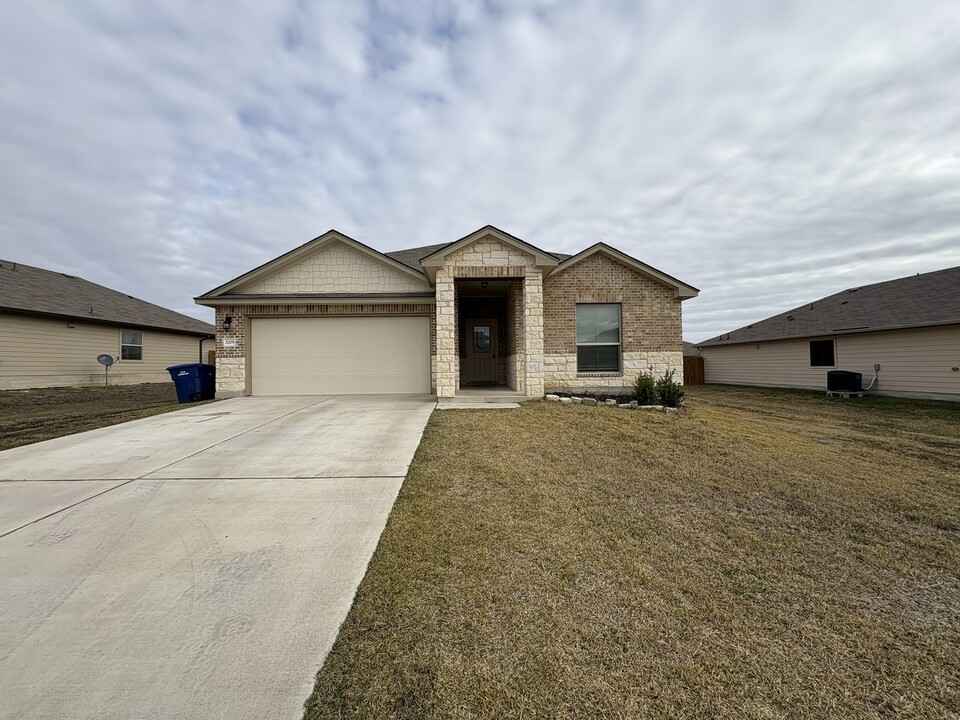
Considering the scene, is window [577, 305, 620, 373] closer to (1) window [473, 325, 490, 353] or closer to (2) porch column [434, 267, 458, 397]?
(2) porch column [434, 267, 458, 397]

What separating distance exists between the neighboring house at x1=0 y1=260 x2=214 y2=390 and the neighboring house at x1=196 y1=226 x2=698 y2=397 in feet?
16.0

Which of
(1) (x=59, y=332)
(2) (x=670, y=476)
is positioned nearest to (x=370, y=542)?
(2) (x=670, y=476)

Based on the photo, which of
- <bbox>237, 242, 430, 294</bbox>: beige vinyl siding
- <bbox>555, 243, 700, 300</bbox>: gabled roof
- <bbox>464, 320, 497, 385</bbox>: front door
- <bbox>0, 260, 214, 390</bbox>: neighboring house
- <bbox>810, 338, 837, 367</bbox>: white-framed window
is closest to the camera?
<bbox>555, 243, 700, 300</bbox>: gabled roof

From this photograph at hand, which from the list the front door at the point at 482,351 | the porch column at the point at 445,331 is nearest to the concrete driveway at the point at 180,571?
the porch column at the point at 445,331

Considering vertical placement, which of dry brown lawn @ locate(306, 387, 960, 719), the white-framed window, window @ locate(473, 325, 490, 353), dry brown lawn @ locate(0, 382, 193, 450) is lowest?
dry brown lawn @ locate(306, 387, 960, 719)

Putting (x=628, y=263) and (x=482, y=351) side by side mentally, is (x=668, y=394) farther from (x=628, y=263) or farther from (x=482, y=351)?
(x=482, y=351)

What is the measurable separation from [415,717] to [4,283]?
23.2 metres

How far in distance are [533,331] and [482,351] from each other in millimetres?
4960

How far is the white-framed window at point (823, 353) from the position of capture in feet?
53.4

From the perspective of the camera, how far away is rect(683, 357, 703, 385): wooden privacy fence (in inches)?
918

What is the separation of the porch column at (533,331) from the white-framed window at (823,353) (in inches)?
543

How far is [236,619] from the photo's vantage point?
2.28 m

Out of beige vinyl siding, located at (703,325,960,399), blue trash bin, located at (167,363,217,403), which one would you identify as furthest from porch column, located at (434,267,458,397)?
beige vinyl siding, located at (703,325,960,399)

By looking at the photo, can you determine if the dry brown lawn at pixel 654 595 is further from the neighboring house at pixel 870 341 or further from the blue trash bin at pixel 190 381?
the neighboring house at pixel 870 341
